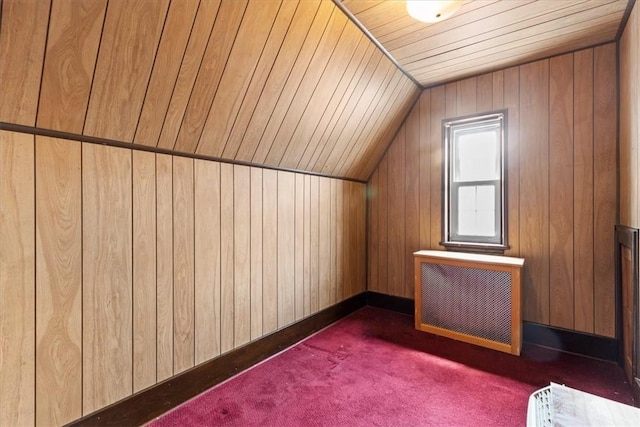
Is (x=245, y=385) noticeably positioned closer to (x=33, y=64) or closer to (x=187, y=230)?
(x=187, y=230)

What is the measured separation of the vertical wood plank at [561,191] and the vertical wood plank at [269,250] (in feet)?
7.31

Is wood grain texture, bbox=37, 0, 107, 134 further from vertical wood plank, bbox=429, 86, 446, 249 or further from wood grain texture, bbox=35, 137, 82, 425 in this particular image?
vertical wood plank, bbox=429, 86, 446, 249

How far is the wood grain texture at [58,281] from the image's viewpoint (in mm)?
1233

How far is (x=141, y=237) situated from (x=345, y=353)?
169 centimetres

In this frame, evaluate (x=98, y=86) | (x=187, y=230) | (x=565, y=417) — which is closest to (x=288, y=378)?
(x=187, y=230)

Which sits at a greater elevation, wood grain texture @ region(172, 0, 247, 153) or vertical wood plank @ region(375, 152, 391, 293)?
wood grain texture @ region(172, 0, 247, 153)

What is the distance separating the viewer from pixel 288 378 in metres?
1.99

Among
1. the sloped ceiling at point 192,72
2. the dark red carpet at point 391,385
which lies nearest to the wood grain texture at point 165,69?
the sloped ceiling at point 192,72

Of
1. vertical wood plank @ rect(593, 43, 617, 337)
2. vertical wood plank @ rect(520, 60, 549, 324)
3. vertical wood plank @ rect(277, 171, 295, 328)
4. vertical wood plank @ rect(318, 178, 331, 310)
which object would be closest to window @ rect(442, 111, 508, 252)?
vertical wood plank @ rect(520, 60, 549, 324)

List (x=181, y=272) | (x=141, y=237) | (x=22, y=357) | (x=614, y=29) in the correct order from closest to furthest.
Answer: (x=22, y=357), (x=141, y=237), (x=181, y=272), (x=614, y=29)

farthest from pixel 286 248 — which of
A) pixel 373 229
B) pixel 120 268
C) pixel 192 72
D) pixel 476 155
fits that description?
pixel 476 155

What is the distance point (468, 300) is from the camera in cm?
253

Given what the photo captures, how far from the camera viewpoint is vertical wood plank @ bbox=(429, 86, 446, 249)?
293 centimetres

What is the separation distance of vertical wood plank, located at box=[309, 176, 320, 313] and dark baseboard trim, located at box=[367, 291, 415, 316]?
885 millimetres
